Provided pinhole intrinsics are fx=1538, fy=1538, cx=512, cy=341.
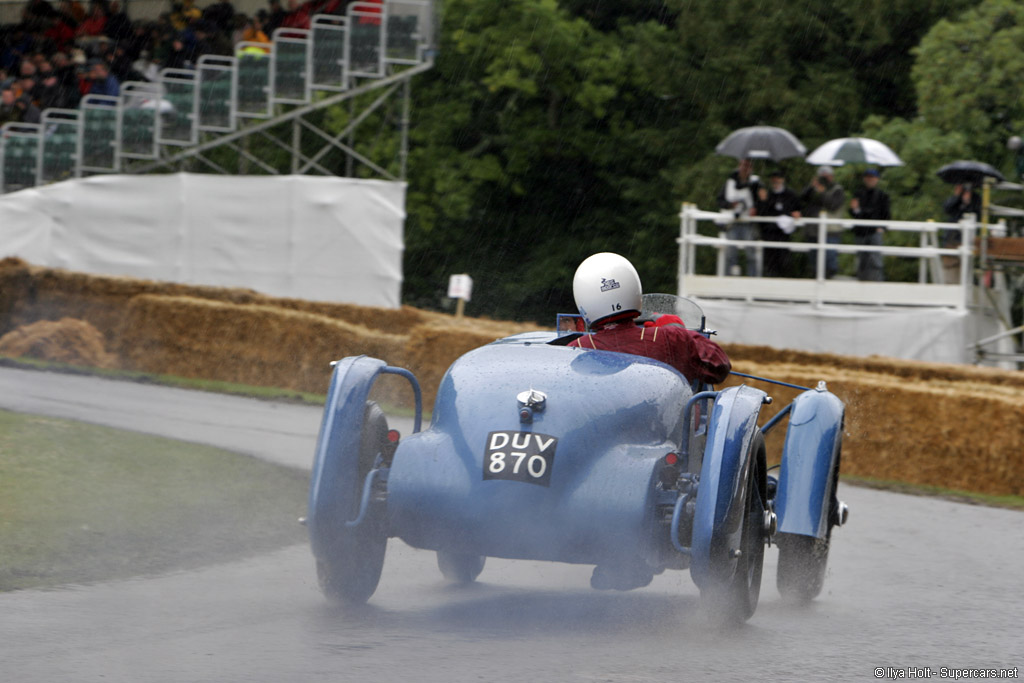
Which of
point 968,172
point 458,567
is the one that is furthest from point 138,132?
point 458,567

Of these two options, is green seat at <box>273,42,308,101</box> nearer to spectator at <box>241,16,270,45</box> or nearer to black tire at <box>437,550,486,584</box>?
spectator at <box>241,16,270,45</box>

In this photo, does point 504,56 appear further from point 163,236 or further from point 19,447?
point 19,447

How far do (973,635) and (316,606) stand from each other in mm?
2936

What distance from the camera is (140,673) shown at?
541cm

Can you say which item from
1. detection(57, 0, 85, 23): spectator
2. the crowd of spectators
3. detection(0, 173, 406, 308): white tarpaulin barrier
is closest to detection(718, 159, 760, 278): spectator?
detection(0, 173, 406, 308): white tarpaulin barrier

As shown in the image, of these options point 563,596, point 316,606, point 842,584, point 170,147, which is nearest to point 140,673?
point 316,606

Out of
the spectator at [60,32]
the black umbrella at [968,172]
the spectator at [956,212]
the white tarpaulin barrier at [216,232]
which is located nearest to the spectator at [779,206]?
the black umbrella at [968,172]

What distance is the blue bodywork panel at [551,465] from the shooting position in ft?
20.6

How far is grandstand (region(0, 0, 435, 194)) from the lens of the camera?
24594 millimetres

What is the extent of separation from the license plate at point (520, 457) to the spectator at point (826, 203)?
14.2 m

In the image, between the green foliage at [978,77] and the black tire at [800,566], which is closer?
the black tire at [800,566]

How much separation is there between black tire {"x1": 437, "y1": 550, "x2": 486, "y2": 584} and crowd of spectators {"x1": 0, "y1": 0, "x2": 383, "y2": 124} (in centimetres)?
1968

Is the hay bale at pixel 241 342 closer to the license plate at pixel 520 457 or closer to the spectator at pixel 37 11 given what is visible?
the license plate at pixel 520 457

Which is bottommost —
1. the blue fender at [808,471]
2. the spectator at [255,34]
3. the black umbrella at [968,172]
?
the blue fender at [808,471]
